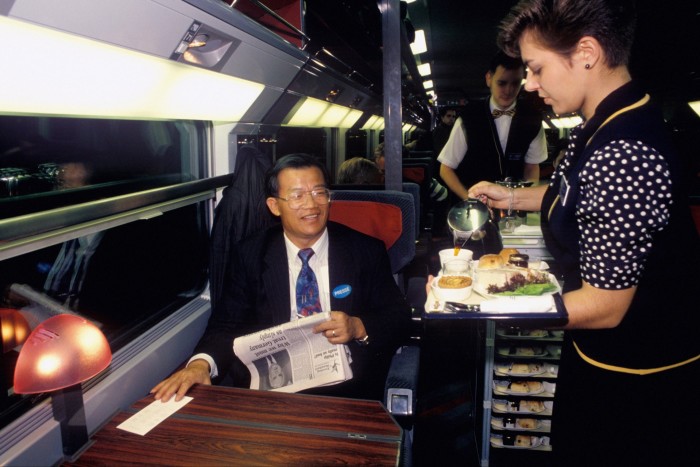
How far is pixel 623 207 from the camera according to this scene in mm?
1149

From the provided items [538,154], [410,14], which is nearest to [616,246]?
[538,154]

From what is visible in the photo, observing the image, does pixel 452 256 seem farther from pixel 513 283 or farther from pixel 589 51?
pixel 589 51

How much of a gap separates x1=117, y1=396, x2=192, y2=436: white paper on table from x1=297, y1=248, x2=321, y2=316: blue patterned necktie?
82cm

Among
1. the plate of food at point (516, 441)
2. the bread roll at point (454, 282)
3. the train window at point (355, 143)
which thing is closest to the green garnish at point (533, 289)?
the bread roll at point (454, 282)

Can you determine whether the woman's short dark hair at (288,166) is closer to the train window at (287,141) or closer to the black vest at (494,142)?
the train window at (287,141)

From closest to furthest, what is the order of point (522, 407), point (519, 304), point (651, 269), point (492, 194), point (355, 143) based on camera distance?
point (651, 269)
point (519, 304)
point (492, 194)
point (522, 407)
point (355, 143)

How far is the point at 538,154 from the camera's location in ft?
13.1

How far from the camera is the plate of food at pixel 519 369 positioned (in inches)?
104

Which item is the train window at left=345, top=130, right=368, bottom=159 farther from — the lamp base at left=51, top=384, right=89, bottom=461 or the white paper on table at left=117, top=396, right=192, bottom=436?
the lamp base at left=51, top=384, right=89, bottom=461

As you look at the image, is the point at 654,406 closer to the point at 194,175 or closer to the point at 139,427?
the point at 139,427

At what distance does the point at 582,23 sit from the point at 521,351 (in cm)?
191

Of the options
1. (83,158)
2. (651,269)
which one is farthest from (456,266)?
(83,158)

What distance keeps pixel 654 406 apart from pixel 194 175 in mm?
2488

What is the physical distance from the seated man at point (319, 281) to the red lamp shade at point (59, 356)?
895mm
